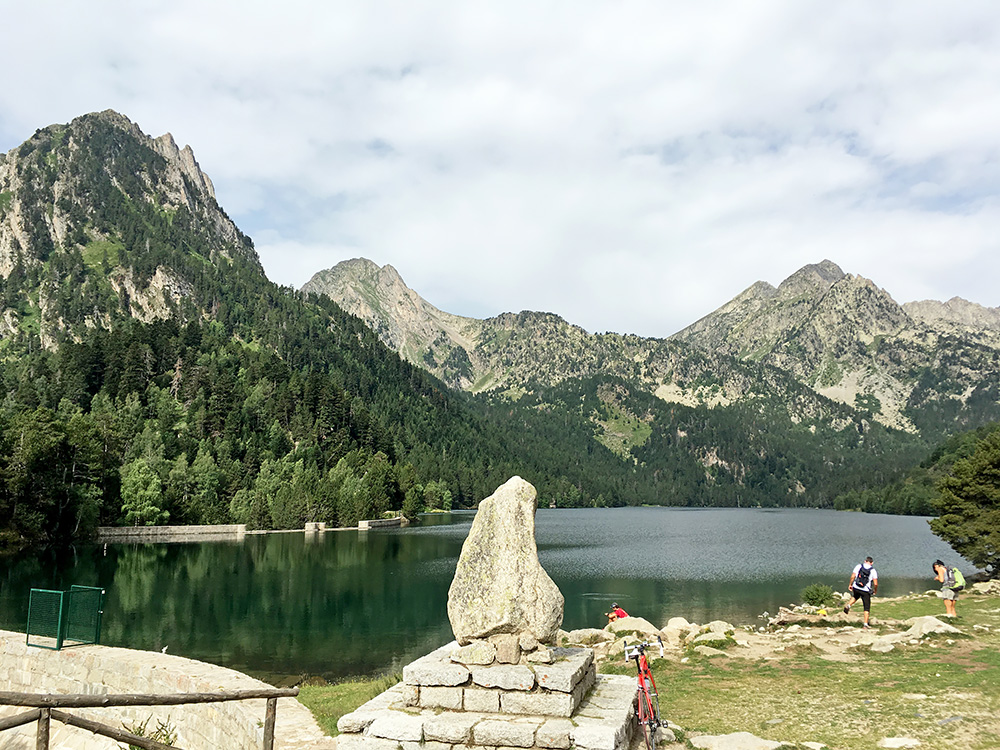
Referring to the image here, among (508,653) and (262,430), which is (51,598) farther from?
(262,430)

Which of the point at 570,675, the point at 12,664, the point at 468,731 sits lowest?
the point at 12,664

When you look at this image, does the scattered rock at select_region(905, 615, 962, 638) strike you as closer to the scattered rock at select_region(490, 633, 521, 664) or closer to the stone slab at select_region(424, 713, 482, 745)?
the scattered rock at select_region(490, 633, 521, 664)

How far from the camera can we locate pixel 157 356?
6496 inches

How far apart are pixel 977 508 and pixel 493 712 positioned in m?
53.1

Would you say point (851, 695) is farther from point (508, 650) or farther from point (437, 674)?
point (437, 674)

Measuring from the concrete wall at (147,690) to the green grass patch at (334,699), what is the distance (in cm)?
30

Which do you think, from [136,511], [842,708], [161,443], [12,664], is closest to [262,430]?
[161,443]

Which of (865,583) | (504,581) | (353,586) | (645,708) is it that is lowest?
(353,586)

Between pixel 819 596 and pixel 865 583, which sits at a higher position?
pixel 865 583

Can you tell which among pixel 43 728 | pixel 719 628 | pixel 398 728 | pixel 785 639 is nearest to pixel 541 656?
pixel 398 728

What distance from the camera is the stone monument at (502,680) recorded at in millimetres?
10953

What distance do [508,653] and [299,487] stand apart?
123 m

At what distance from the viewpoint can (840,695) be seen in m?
16.8

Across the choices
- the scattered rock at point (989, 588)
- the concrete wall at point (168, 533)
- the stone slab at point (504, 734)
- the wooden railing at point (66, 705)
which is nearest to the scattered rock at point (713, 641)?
the stone slab at point (504, 734)
